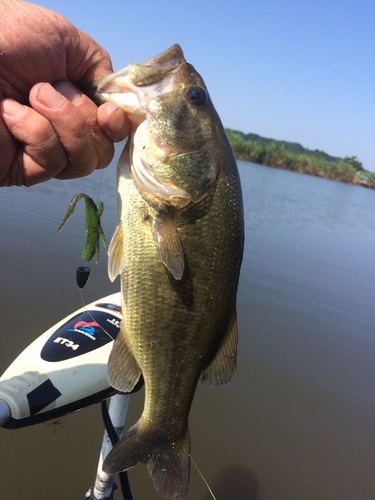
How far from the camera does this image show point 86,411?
3549 mm

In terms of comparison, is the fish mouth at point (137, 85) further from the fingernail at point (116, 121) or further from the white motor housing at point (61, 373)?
the white motor housing at point (61, 373)

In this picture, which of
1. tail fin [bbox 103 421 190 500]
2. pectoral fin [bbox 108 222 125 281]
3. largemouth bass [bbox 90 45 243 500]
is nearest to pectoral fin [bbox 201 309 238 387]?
largemouth bass [bbox 90 45 243 500]

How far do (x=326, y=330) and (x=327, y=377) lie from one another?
1402 millimetres

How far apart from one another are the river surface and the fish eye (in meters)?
3.14

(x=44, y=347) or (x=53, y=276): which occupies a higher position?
(x=44, y=347)

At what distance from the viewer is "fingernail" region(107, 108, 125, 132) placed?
1.56 m

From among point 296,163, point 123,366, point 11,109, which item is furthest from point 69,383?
point 296,163

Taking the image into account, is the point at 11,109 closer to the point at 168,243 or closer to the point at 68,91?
the point at 68,91

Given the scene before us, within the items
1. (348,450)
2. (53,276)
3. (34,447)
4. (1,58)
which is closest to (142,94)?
(1,58)

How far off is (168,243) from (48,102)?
0.80 meters

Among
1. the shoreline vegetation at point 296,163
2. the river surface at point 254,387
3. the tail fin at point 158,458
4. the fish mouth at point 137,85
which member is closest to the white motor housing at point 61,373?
the tail fin at point 158,458

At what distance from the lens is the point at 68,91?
1671mm

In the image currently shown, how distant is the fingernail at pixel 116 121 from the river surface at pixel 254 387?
2940 millimetres

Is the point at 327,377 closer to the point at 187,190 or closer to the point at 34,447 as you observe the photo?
the point at 34,447
